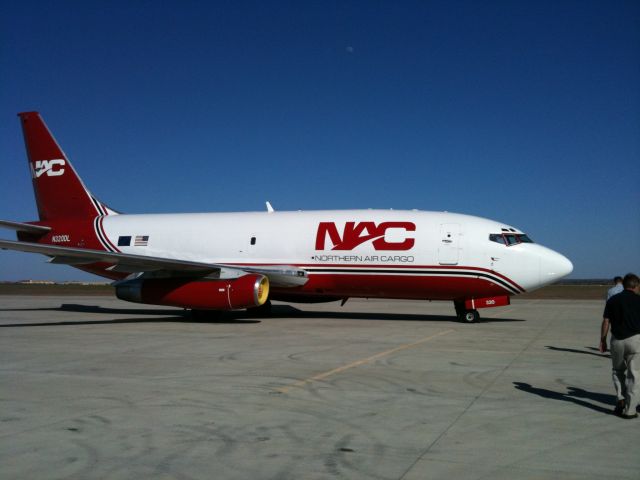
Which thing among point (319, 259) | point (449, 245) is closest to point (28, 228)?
point (319, 259)

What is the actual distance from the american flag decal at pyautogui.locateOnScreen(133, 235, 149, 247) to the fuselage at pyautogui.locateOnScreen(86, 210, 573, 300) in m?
0.14

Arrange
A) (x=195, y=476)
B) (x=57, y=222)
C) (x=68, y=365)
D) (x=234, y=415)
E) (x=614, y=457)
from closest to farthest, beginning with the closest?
(x=195, y=476) < (x=614, y=457) < (x=234, y=415) < (x=68, y=365) < (x=57, y=222)

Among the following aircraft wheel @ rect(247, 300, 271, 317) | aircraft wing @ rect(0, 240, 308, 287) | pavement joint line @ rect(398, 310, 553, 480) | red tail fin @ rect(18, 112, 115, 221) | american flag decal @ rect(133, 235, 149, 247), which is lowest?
aircraft wheel @ rect(247, 300, 271, 317)

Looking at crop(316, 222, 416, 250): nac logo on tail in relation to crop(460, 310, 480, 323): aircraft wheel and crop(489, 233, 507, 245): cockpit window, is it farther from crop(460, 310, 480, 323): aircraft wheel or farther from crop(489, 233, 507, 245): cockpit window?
crop(460, 310, 480, 323): aircraft wheel

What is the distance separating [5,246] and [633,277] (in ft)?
48.8

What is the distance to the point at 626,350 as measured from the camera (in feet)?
21.4

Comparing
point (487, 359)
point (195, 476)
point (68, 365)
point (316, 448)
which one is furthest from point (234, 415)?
point (487, 359)

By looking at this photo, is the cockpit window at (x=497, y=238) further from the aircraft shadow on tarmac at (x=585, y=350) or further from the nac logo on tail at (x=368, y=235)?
the aircraft shadow on tarmac at (x=585, y=350)

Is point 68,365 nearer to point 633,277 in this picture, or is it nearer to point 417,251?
point 633,277

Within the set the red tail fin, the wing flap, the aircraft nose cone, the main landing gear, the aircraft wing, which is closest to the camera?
the wing flap

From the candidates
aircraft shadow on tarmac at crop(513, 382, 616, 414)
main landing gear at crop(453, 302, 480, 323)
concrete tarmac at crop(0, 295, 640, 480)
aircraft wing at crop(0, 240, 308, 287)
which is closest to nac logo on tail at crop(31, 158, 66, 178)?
aircraft wing at crop(0, 240, 308, 287)

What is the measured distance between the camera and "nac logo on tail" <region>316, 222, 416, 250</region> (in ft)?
60.4

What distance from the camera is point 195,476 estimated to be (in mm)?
4625

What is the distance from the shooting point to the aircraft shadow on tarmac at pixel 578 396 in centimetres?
704
